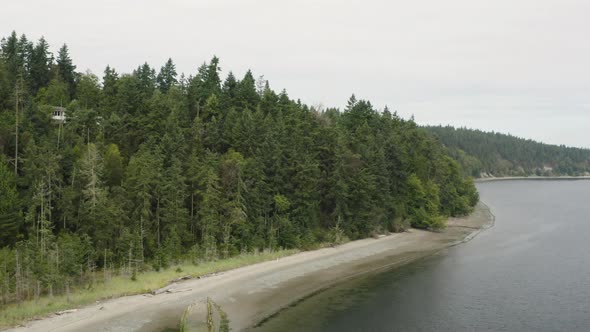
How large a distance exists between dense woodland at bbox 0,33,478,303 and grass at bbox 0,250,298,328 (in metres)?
1.29

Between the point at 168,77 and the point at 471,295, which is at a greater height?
the point at 168,77

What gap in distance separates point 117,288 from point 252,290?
13.0 m

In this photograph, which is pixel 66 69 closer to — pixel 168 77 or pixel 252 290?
pixel 168 77

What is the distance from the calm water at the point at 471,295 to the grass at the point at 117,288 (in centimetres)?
1276

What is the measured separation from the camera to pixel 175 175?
5741cm

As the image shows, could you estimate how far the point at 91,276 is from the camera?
47281mm

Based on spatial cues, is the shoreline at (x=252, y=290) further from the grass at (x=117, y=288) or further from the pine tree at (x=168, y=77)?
the pine tree at (x=168, y=77)

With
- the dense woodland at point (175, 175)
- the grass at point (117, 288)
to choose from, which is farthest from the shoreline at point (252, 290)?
the dense woodland at point (175, 175)

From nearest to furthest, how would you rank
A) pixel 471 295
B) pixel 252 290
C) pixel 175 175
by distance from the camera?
pixel 252 290 < pixel 471 295 < pixel 175 175

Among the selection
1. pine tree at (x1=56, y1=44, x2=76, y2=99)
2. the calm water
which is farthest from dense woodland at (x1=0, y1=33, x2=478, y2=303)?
the calm water

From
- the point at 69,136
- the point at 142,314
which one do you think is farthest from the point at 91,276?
the point at 69,136

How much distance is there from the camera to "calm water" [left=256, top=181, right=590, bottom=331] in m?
41.6

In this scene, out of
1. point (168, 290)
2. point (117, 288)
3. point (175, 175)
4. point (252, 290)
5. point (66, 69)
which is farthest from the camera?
point (66, 69)

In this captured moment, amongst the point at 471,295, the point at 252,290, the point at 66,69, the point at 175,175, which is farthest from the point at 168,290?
the point at 66,69
